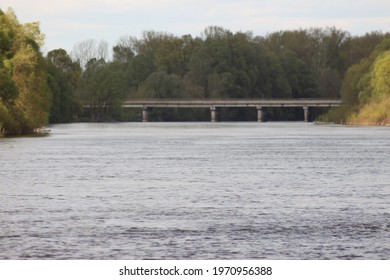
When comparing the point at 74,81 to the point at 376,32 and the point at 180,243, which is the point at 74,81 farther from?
the point at 180,243

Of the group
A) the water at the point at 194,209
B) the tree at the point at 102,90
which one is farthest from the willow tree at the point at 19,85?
the tree at the point at 102,90

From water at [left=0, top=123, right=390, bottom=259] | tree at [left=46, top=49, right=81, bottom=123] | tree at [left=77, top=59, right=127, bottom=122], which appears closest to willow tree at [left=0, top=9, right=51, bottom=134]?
water at [left=0, top=123, right=390, bottom=259]

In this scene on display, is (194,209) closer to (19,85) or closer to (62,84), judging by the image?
(19,85)

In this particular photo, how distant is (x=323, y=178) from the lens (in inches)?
1683

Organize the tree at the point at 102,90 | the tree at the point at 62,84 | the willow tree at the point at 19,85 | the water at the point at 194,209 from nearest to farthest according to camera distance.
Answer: the water at the point at 194,209 < the willow tree at the point at 19,85 < the tree at the point at 62,84 < the tree at the point at 102,90

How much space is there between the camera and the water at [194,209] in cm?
2273

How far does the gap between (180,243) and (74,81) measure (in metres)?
166

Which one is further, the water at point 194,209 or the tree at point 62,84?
the tree at point 62,84

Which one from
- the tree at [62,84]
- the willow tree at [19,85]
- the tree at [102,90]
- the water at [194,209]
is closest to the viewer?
the water at [194,209]

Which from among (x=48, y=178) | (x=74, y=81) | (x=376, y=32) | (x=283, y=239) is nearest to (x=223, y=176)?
(x=48, y=178)

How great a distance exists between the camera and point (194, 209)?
30328 millimetres

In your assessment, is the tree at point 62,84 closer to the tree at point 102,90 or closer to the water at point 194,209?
the tree at point 102,90

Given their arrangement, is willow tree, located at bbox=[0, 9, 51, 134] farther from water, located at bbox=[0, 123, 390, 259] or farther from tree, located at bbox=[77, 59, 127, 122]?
tree, located at bbox=[77, 59, 127, 122]
